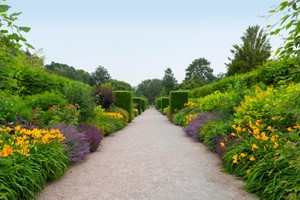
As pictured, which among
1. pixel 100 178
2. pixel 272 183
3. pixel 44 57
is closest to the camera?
pixel 272 183

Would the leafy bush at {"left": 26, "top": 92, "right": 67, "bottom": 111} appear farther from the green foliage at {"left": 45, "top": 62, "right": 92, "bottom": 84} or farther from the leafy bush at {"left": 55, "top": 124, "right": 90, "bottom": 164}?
the green foliage at {"left": 45, "top": 62, "right": 92, "bottom": 84}

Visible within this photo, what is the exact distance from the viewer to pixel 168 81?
2712 inches

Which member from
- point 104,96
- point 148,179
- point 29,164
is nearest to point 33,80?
point 29,164

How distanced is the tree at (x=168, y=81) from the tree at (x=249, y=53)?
35.6m

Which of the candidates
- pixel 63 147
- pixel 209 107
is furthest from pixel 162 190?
pixel 209 107

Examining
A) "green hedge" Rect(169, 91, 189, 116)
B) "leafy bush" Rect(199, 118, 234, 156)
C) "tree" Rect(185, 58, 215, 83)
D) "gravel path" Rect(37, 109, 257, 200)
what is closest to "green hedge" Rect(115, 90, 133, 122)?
"green hedge" Rect(169, 91, 189, 116)

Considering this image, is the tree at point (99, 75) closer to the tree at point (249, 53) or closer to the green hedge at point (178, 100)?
the tree at point (249, 53)

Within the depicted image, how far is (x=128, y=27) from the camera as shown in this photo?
10453 mm

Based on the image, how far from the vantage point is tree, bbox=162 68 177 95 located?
67.8 metres

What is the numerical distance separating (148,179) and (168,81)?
65.0 meters

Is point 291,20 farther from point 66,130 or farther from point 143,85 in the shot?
point 143,85

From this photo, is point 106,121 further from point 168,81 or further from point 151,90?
point 151,90

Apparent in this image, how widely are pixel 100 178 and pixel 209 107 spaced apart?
727 centimetres

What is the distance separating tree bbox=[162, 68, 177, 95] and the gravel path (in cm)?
5949
